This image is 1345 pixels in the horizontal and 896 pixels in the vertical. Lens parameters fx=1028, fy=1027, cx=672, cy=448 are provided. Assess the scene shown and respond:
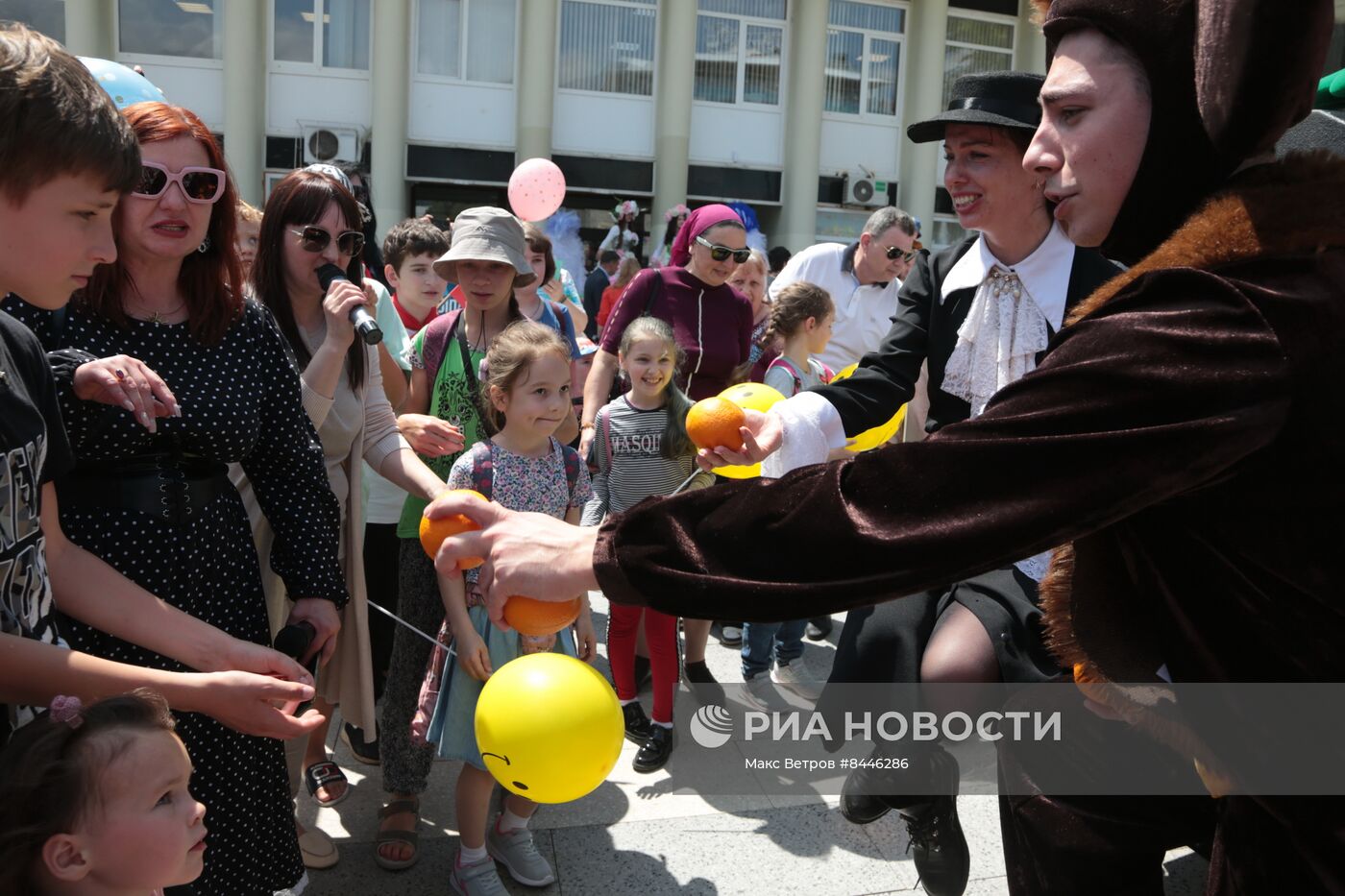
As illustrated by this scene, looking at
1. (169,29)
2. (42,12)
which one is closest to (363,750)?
(169,29)

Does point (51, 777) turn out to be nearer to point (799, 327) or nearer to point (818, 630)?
point (799, 327)

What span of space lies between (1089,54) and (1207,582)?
84 cm

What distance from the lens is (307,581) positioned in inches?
99.7

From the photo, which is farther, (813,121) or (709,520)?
(813,121)

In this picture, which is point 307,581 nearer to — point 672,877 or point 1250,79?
point 672,877

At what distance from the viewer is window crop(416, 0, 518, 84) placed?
19266 mm

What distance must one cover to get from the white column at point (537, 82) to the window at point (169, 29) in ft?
18.0

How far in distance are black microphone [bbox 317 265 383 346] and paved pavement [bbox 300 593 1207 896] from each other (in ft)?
5.64

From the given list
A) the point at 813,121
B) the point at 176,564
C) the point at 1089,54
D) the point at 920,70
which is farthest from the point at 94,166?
the point at 920,70

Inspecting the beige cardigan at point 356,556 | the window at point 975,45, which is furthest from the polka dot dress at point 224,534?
the window at point 975,45

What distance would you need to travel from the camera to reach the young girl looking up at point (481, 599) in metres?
3.18

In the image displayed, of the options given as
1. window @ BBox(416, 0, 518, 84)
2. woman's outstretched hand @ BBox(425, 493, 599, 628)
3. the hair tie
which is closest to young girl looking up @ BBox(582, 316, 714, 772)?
woman's outstretched hand @ BBox(425, 493, 599, 628)

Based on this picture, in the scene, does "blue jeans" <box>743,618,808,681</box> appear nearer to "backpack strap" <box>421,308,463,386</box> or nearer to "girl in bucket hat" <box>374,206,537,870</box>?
"girl in bucket hat" <box>374,206,537,870</box>

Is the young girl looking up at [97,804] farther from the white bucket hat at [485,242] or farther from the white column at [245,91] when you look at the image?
the white column at [245,91]
